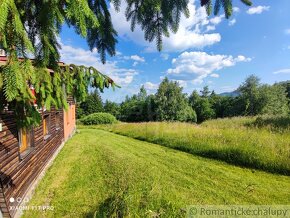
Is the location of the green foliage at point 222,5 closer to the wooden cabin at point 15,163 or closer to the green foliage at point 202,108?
the wooden cabin at point 15,163

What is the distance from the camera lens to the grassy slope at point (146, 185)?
424 cm

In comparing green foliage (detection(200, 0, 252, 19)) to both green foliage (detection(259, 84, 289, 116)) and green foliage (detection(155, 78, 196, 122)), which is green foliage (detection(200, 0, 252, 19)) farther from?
green foliage (detection(259, 84, 289, 116))

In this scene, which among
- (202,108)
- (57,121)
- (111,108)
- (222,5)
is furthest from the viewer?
(111,108)

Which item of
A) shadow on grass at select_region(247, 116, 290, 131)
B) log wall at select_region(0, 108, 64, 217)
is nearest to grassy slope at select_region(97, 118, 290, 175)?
shadow on grass at select_region(247, 116, 290, 131)

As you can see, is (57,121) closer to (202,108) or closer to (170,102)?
(170,102)

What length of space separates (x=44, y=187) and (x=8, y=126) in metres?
2.56

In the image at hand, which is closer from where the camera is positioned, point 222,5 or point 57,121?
point 222,5

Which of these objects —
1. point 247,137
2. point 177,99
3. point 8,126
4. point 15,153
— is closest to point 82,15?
point 8,126

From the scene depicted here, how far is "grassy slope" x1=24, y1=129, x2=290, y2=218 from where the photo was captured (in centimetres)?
424

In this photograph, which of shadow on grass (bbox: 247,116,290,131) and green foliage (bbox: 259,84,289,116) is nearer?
shadow on grass (bbox: 247,116,290,131)

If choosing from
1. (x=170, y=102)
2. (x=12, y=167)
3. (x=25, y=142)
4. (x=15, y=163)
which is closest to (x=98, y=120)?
(x=170, y=102)

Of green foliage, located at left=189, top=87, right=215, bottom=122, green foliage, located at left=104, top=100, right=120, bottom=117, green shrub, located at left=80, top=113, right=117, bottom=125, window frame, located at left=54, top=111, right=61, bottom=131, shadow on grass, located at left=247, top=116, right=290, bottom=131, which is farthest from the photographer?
green foliage, located at left=104, top=100, right=120, bottom=117

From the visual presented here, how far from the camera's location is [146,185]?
16.1 feet

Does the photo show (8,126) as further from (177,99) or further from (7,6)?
(177,99)
